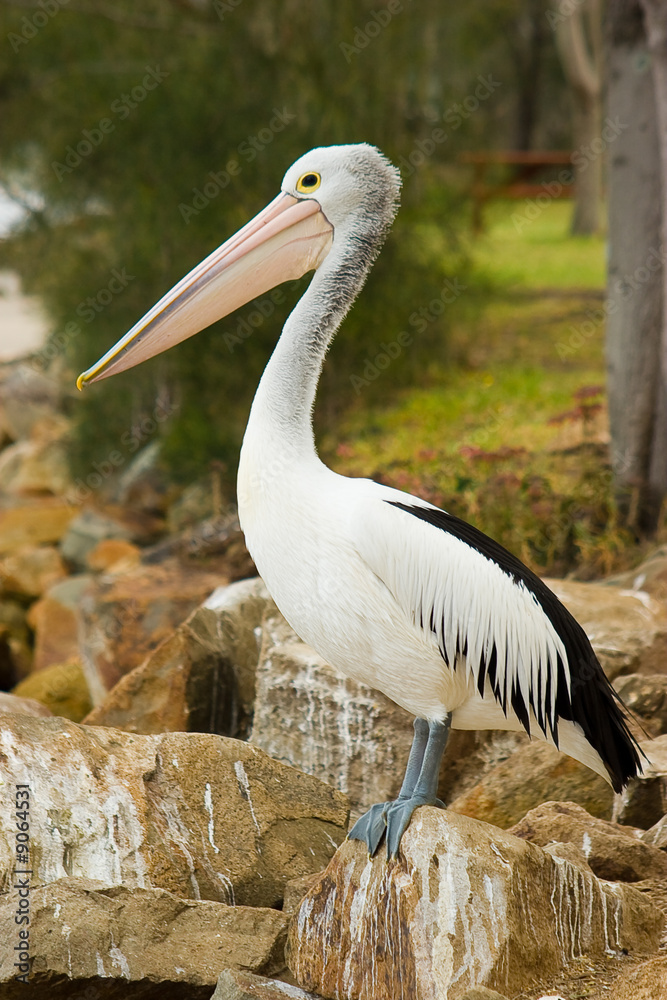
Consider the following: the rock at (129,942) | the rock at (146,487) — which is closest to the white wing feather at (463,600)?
the rock at (129,942)

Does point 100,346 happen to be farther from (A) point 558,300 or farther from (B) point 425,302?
(A) point 558,300

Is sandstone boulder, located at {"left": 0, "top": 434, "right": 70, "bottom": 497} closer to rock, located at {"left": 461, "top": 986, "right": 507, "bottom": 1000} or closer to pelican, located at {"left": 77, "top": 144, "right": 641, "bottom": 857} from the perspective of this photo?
pelican, located at {"left": 77, "top": 144, "right": 641, "bottom": 857}

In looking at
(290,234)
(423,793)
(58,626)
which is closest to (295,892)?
(423,793)

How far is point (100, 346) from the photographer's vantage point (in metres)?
9.69

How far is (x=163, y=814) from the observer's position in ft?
10.4

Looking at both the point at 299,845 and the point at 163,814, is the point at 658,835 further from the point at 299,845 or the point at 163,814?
the point at 163,814

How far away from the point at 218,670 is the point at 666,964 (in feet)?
7.72

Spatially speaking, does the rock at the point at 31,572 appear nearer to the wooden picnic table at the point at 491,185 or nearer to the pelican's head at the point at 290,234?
the pelican's head at the point at 290,234

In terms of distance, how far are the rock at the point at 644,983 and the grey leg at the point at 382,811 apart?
717 mm

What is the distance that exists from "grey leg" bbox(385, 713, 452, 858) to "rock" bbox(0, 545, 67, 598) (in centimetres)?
659

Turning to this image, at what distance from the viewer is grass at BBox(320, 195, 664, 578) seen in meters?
6.01

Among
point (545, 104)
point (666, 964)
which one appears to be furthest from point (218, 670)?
point (545, 104)

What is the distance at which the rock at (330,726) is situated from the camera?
3932 mm

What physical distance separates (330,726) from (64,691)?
268 centimetres
